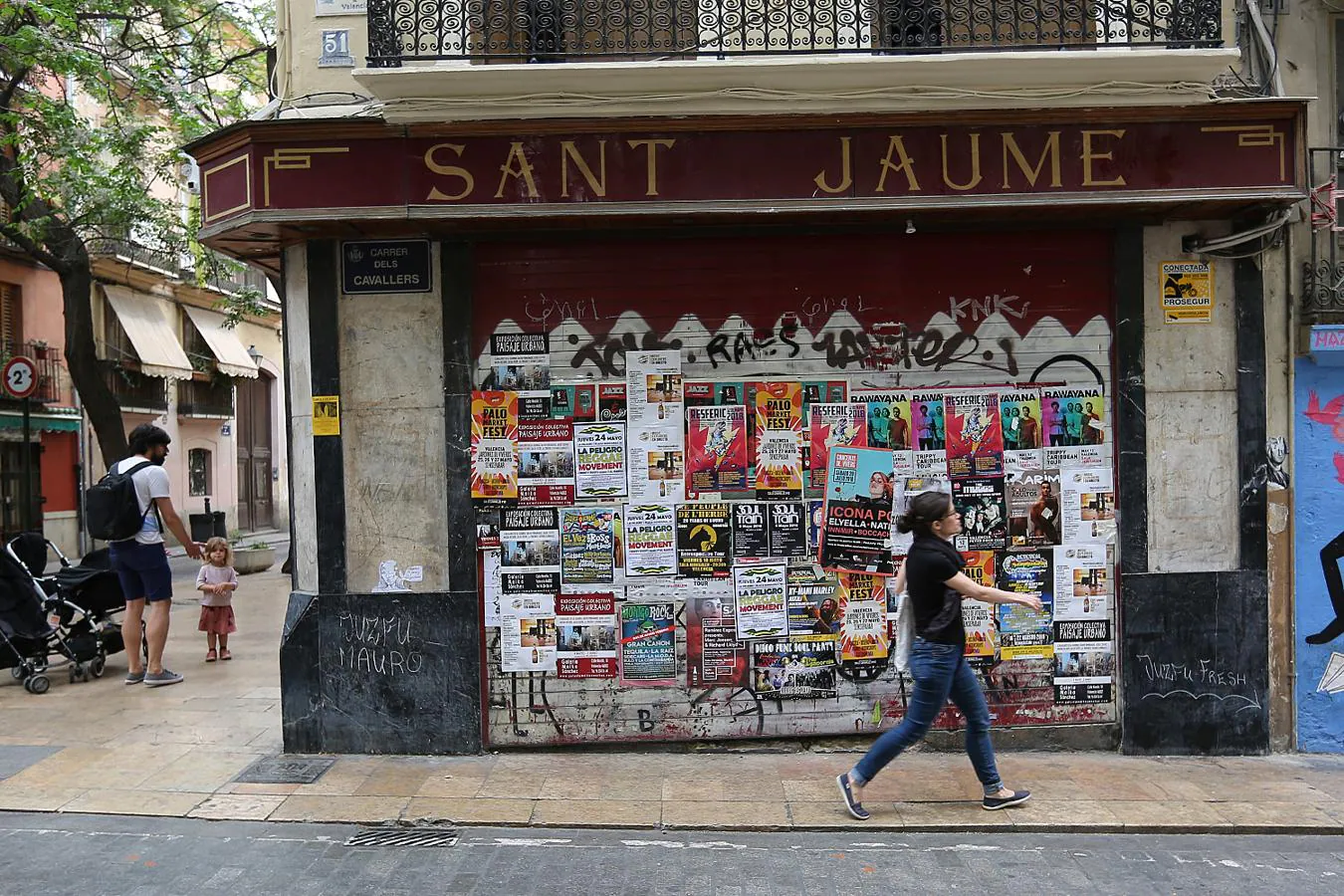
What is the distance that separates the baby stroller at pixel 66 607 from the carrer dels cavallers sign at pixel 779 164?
395cm

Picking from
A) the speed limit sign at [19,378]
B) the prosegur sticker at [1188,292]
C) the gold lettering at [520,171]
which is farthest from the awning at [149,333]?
the prosegur sticker at [1188,292]

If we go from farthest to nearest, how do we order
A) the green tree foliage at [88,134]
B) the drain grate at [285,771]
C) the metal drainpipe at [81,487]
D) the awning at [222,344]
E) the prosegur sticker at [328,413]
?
the awning at [222,344] < the metal drainpipe at [81,487] < the green tree foliage at [88,134] < the prosegur sticker at [328,413] < the drain grate at [285,771]

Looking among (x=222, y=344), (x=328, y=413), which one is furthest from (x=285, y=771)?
(x=222, y=344)

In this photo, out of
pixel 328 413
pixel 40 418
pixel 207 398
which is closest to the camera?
pixel 328 413

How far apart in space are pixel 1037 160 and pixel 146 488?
6.78 meters

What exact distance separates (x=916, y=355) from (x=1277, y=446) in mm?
2351

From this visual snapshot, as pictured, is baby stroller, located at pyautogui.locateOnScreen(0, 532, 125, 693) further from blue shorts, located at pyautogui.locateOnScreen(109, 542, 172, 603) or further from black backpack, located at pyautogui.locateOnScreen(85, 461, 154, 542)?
black backpack, located at pyautogui.locateOnScreen(85, 461, 154, 542)

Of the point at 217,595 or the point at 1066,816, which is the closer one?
the point at 1066,816

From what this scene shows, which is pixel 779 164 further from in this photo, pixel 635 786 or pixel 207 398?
pixel 207 398

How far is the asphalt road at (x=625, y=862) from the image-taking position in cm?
471

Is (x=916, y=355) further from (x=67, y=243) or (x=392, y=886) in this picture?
(x=67, y=243)

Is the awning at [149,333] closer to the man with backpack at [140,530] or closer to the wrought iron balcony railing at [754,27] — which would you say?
the man with backpack at [140,530]

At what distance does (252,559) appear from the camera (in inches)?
671

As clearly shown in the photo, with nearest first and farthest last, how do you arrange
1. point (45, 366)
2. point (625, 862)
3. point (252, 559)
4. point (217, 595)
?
point (625, 862)
point (217, 595)
point (252, 559)
point (45, 366)
